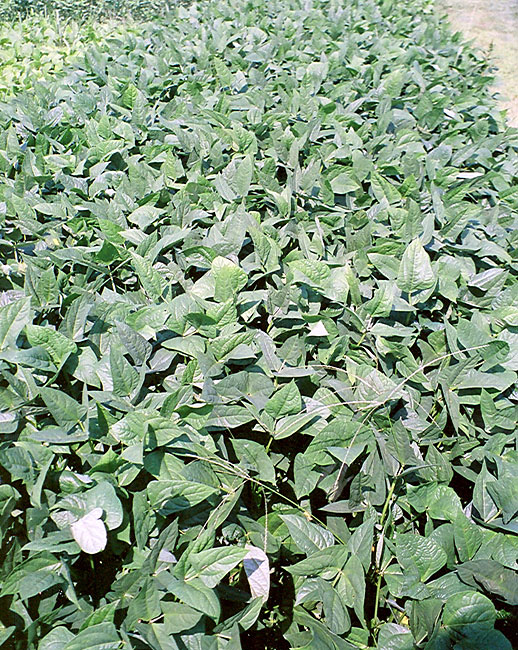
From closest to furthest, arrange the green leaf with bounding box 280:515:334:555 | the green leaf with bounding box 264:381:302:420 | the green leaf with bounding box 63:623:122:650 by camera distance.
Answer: the green leaf with bounding box 63:623:122:650 < the green leaf with bounding box 280:515:334:555 < the green leaf with bounding box 264:381:302:420

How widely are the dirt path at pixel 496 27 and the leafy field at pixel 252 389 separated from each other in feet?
19.1

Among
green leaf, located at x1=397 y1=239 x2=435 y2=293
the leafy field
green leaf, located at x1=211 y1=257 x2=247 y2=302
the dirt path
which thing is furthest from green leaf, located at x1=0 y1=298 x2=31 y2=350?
the dirt path

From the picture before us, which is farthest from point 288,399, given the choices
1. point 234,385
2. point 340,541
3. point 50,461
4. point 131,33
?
point 131,33

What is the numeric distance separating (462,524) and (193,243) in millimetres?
1252

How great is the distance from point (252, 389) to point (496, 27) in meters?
11.0

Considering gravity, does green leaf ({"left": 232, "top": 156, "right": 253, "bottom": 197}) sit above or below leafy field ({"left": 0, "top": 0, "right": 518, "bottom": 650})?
above

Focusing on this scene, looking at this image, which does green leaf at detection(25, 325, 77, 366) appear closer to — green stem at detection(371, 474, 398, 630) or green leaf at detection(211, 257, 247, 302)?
green leaf at detection(211, 257, 247, 302)

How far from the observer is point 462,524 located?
4.26ft

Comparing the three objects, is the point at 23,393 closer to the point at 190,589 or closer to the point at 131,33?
the point at 190,589

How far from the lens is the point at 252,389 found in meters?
1.53

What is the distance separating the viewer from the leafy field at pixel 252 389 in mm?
1220

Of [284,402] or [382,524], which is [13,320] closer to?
[284,402]

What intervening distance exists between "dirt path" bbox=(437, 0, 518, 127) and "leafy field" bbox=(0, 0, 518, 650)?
19.1ft

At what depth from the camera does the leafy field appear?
122 cm
